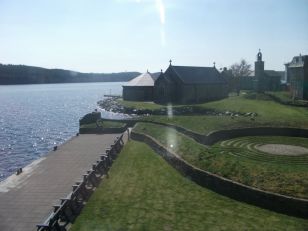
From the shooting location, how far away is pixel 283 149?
3089cm

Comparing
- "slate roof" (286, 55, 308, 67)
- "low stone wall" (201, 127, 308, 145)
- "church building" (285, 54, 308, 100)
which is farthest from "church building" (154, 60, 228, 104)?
"low stone wall" (201, 127, 308, 145)

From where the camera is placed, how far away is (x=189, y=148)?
2744 cm

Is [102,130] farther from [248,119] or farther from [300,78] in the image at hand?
[300,78]

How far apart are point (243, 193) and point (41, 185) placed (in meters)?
12.5

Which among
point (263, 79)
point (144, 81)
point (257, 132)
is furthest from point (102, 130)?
point (263, 79)

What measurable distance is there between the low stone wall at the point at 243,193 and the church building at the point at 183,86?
4481 centimetres

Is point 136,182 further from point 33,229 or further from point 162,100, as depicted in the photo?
point 162,100

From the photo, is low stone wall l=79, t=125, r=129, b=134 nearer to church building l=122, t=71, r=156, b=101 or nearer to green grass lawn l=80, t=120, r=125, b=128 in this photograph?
green grass lawn l=80, t=120, r=125, b=128

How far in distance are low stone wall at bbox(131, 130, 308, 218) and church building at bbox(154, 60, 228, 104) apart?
44.8 m

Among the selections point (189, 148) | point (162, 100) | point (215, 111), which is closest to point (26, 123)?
point (162, 100)

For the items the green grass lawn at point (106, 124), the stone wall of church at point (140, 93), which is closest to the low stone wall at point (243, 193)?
the green grass lawn at point (106, 124)

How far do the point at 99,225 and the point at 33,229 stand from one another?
9.75ft

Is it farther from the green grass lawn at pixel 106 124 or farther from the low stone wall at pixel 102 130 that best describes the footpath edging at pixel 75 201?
the green grass lawn at pixel 106 124

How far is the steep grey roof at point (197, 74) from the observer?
7103 cm
